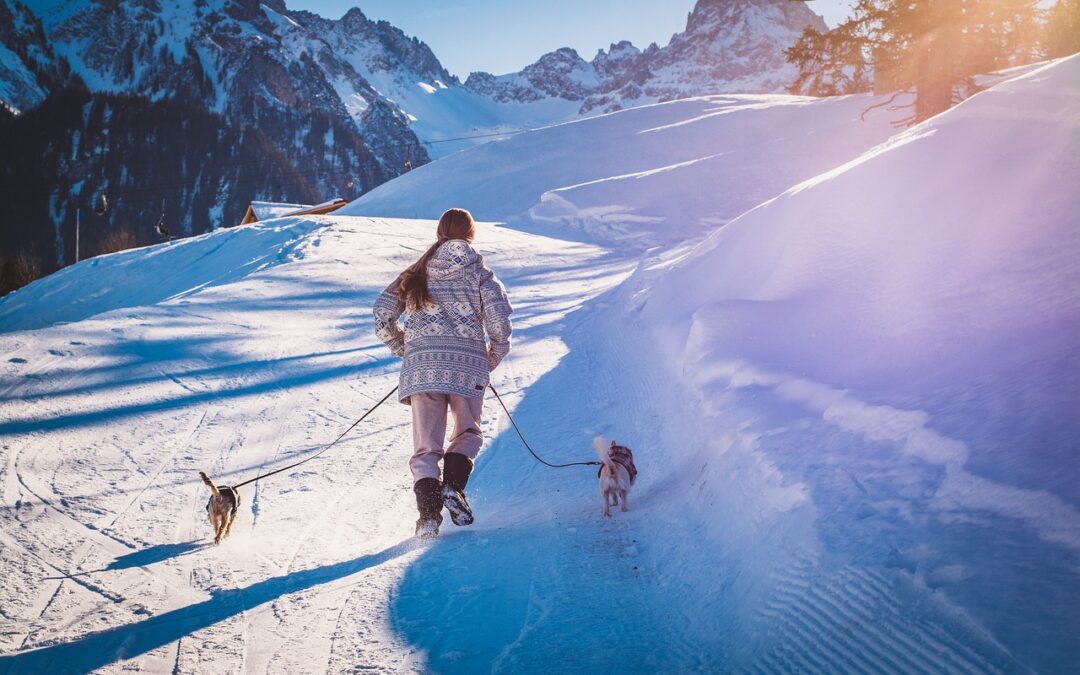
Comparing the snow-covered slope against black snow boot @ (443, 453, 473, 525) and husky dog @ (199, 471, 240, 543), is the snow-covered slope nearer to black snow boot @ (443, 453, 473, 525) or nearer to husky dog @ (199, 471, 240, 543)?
black snow boot @ (443, 453, 473, 525)

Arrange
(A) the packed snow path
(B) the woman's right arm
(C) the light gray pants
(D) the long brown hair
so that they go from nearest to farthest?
1. (A) the packed snow path
2. (C) the light gray pants
3. (D) the long brown hair
4. (B) the woman's right arm

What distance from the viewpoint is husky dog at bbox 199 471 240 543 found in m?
3.23

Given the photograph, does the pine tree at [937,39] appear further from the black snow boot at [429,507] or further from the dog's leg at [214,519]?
the dog's leg at [214,519]

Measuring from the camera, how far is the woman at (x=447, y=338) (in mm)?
3473

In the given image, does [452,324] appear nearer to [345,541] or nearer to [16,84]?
[345,541]

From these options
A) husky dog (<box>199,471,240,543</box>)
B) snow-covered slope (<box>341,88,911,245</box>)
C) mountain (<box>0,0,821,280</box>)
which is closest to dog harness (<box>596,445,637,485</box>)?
husky dog (<box>199,471,240,543</box>)

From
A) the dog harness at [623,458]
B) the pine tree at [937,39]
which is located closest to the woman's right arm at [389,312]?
the dog harness at [623,458]

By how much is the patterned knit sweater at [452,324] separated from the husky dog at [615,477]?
0.88m

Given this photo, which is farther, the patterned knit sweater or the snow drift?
the patterned knit sweater

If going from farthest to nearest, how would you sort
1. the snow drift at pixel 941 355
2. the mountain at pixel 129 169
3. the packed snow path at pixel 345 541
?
the mountain at pixel 129 169
the packed snow path at pixel 345 541
the snow drift at pixel 941 355

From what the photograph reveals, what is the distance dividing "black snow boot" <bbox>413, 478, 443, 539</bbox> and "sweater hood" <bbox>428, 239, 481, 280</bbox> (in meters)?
1.20

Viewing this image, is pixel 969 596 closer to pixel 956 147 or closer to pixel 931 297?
pixel 931 297

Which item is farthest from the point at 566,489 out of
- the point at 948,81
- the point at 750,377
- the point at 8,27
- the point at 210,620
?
the point at 8,27

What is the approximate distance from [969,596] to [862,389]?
4.65ft
